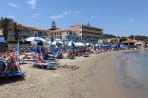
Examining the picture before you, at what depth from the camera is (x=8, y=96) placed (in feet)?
28.6

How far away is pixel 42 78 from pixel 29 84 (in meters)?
1.72

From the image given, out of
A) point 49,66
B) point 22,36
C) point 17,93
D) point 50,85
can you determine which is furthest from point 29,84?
point 22,36

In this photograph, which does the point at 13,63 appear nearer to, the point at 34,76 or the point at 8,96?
the point at 34,76

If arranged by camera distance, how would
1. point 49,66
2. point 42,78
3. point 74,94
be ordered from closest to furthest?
point 74,94, point 42,78, point 49,66

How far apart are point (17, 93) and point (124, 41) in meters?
120

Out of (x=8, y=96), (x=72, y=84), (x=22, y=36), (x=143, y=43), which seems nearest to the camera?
(x=8, y=96)

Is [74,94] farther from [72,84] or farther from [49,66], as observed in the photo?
[49,66]

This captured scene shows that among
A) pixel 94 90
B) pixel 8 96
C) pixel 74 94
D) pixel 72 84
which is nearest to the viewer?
pixel 8 96

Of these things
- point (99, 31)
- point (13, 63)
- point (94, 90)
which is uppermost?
point (99, 31)

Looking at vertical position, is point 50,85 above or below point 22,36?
below

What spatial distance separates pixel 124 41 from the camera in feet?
413

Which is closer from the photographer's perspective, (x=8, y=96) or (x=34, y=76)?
(x=8, y=96)

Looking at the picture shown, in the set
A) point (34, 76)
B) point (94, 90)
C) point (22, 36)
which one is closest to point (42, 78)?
point (34, 76)

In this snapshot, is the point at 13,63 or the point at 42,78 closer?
the point at 13,63
